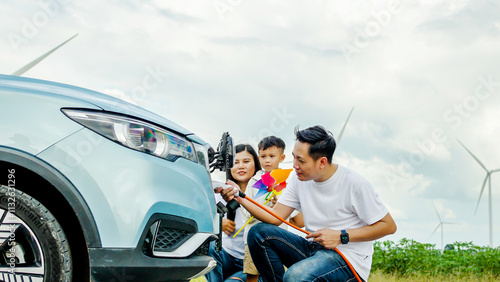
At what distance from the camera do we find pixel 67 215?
286 cm

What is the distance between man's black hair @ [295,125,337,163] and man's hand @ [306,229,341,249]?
1.62 feet

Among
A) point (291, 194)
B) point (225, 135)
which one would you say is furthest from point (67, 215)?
point (291, 194)

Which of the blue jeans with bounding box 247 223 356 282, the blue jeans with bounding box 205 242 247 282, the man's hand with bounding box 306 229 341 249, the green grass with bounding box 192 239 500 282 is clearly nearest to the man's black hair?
the man's hand with bounding box 306 229 341 249

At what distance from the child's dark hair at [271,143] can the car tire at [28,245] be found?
262cm

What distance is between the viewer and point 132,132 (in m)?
2.88

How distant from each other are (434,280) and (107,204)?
5221 mm

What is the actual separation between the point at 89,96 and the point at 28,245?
83 centimetres

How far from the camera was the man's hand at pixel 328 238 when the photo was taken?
370 cm

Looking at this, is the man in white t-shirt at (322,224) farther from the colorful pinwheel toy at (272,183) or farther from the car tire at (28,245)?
the car tire at (28,245)

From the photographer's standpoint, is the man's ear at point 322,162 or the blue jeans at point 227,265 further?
the blue jeans at point 227,265

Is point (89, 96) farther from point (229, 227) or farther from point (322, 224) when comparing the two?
point (229, 227)

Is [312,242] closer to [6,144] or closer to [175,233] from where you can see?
[175,233]

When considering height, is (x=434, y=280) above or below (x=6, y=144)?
below

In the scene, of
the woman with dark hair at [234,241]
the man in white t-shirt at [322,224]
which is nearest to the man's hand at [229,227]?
the woman with dark hair at [234,241]
